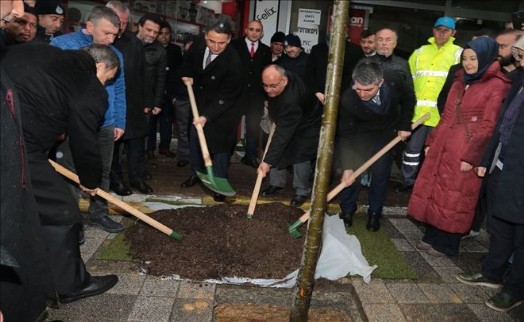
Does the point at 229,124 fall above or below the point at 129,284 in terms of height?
above

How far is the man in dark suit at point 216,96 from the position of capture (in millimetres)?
5146

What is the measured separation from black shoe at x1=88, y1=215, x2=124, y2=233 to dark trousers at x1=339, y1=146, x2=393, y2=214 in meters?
2.44

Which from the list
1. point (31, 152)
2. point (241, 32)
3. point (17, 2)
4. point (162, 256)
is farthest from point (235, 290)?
point (241, 32)

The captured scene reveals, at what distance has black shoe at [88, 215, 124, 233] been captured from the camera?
4.44 meters

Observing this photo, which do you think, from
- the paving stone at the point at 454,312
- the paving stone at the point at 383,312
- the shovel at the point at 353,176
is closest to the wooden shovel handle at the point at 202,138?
the shovel at the point at 353,176

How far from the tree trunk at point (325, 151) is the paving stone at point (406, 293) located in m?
1.29

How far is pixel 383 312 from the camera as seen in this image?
339 cm

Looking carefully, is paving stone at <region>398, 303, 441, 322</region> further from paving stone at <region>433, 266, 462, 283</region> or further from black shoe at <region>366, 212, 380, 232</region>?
black shoe at <region>366, 212, 380, 232</region>

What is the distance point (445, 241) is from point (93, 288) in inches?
129

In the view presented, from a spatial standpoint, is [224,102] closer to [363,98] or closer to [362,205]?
[363,98]

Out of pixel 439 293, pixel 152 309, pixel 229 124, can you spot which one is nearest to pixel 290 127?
pixel 229 124

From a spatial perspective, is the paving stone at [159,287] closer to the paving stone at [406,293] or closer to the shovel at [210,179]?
the shovel at [210,179]

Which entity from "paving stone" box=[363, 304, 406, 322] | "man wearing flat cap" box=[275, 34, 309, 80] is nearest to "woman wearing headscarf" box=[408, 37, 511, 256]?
"paving stone" box=[363, 304, 406, 322]

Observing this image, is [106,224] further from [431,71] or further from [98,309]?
[431,71]
